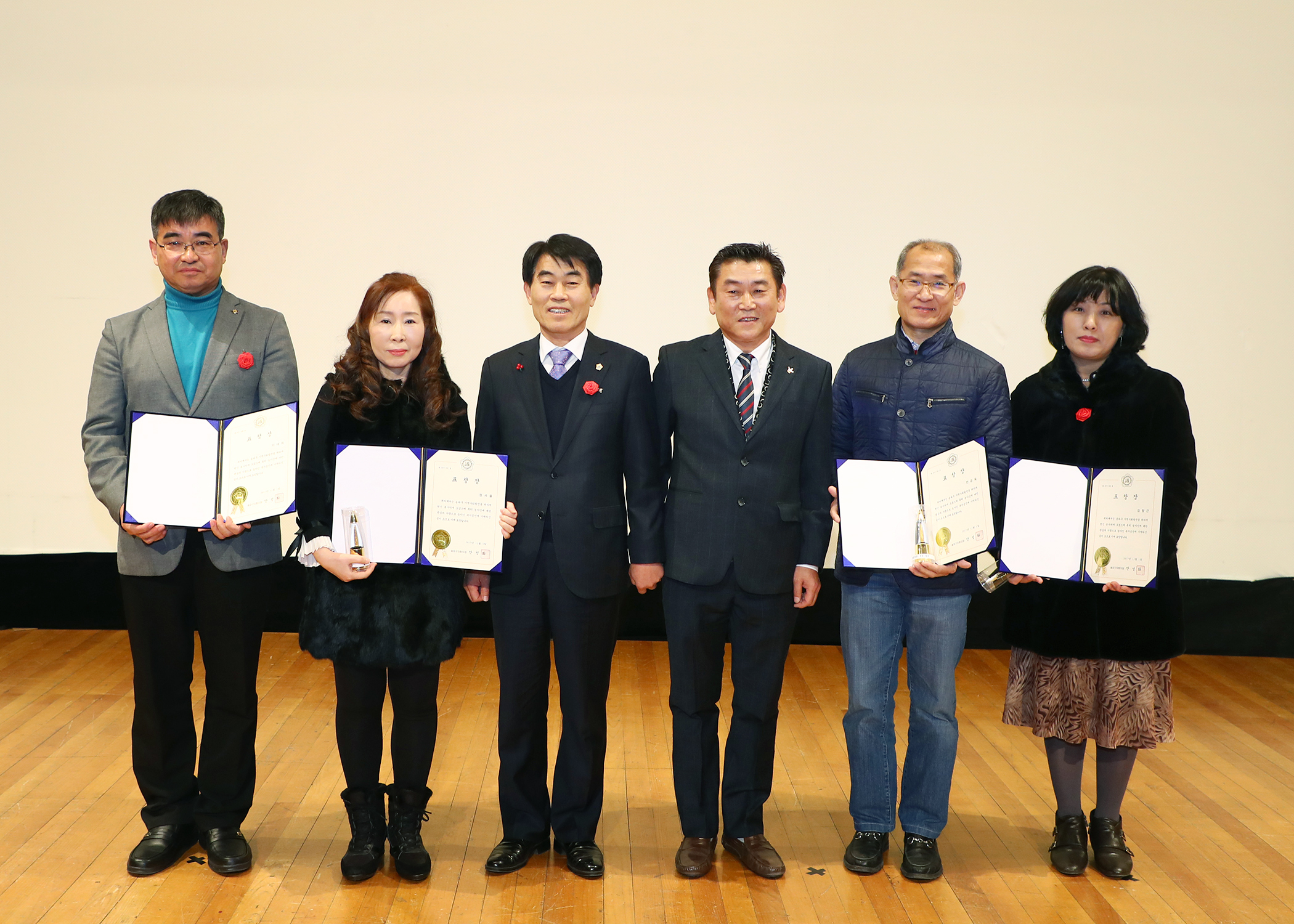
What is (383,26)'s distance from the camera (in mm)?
5367

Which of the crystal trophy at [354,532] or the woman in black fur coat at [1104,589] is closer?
the crystal trophy at [354,532]

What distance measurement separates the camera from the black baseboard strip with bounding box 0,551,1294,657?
18.0 feet

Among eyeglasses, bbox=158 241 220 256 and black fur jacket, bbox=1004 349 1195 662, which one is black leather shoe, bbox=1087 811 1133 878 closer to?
black fur jacket, bbox=1004 349 1195 662

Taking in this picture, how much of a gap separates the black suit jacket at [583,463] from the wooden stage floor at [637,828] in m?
0.84

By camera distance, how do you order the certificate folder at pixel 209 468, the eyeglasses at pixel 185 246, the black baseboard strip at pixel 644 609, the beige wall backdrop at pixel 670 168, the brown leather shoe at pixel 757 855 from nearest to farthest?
the certificate folder at pixel 209 468, the eyeglasses at pixel 185 246, the brown leather shoe at pixel 757 855, the beige wall backdrop at pixel 670 168, the black baseboard strip at pixel 644 609

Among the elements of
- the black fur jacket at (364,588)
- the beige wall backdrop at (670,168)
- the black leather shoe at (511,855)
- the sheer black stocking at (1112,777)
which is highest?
the beige wall backdrop at (670,168)

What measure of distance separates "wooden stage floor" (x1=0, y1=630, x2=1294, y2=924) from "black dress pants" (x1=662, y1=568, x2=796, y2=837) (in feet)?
0.66

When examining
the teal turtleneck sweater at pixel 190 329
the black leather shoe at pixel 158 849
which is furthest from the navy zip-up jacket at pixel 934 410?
the black leather shoe at pixel 158 849

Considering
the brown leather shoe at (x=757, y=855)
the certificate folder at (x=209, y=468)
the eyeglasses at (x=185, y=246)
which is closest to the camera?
the certificate folder at (x=209, y=468)

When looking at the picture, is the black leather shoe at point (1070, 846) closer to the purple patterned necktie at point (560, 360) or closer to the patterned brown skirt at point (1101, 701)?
the patterned brown skirt at point (1101, 701)

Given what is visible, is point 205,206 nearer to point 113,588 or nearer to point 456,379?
point 456,379

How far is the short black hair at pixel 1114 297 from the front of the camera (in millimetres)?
2811

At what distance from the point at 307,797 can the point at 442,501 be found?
1.34 m

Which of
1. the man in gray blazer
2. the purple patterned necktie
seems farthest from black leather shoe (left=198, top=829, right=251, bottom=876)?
the purple patterned necktie
